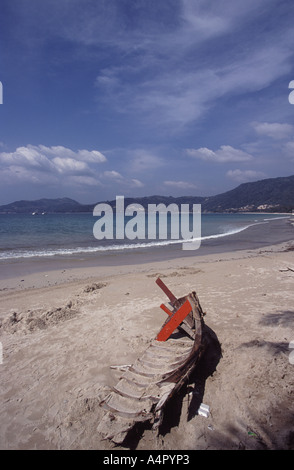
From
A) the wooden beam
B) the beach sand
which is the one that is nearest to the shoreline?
the beach sand

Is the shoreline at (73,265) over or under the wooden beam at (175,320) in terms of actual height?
under

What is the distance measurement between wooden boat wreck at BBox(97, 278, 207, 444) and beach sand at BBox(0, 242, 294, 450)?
271mm

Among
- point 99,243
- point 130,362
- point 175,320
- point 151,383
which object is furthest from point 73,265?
point 151,383

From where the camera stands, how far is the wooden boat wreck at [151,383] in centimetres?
368

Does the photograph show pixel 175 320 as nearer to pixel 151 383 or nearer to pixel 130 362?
pixel 130 362

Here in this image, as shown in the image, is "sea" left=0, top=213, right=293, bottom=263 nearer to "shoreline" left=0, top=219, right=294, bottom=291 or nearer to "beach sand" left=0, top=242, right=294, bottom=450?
"shoreline" left=0, top=219, right=294, bottom=291

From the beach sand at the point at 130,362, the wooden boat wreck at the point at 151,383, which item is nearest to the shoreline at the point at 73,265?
the beach sand at the point at 130,362

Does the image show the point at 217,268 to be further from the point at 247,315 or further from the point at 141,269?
the point at 247,315

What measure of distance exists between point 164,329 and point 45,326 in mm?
3773

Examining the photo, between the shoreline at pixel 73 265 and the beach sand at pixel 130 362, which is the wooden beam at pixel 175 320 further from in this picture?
the shoreline at pixel 73 265

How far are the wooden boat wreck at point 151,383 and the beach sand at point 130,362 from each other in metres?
0.27

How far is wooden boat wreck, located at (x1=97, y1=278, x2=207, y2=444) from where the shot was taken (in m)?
3.68

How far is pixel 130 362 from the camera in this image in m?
5.50

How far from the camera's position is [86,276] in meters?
13.4
